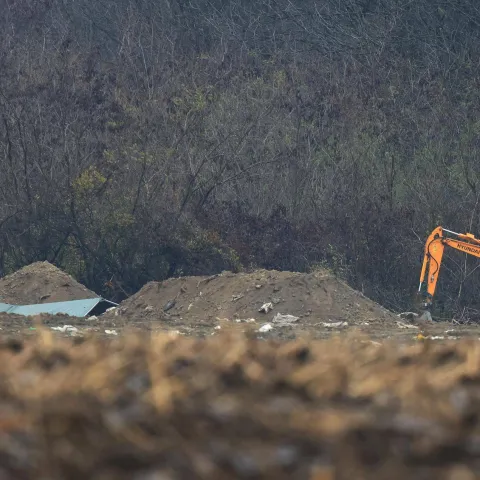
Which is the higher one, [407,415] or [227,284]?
[407,415]

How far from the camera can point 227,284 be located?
67.5 ft

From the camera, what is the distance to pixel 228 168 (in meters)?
28.4

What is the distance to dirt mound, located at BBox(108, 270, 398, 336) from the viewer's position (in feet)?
62.4

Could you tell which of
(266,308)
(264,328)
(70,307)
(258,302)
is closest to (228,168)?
(70,307)

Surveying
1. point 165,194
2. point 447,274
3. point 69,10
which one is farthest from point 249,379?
point 69,10

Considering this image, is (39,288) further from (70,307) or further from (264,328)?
(264,328)

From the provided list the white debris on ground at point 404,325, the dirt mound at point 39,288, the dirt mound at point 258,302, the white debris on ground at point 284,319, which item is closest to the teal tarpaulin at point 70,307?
the dirt mound at point 258,302

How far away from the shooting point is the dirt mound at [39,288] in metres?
22.2

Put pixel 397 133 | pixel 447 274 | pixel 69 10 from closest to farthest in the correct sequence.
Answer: pixel 447 274
pixel 397 133
pixel 69 10

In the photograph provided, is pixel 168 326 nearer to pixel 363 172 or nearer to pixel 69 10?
pixel 363 172

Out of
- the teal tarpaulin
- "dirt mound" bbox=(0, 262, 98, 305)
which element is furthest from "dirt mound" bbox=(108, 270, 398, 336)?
"dirt mound" bbox=(0, 262, 98, 305)

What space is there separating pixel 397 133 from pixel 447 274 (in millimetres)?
5918

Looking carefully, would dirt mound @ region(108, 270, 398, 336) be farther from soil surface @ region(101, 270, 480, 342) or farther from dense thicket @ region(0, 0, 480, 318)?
dense thicket @ region(0, 0, 480, 318)

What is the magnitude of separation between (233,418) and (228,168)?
25.2 m
